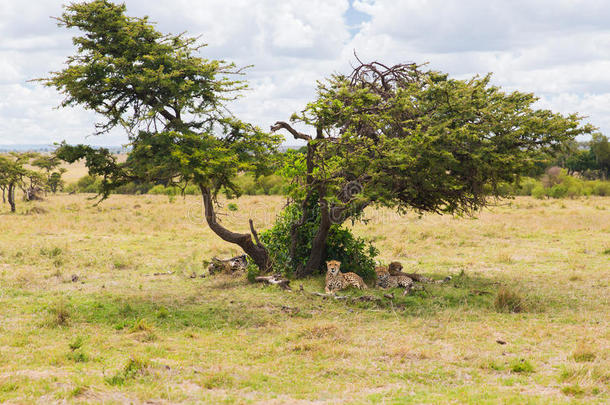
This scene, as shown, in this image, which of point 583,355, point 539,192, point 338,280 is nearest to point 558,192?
Answer: point 539,192

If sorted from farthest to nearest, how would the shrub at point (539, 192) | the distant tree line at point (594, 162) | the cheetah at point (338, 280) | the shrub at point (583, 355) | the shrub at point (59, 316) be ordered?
the distant tree line at point (594, 162) < the shrub at point (539, 192) < the cheetah at point (338, 280) < the shrub at point (59, 316) < the shrub at point (583, 355)

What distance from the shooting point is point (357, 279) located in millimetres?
12539

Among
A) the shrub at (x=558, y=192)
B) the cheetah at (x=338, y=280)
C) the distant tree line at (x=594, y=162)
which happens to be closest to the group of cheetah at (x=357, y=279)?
the cheetah at (x=338, y=280)

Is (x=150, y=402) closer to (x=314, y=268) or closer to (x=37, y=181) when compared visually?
(x=314, y=268)

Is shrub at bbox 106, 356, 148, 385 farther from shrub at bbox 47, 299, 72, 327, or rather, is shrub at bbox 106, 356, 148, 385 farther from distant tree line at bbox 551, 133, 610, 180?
distant tree line at bbox 551, 133, 610, 180

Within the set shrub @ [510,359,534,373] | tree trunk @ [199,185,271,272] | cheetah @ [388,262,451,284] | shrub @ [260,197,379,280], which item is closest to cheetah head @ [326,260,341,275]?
shrub @ [260,197,379,280]

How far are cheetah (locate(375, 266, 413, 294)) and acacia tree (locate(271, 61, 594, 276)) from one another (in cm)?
165

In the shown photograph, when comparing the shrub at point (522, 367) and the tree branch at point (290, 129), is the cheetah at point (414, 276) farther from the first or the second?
the shrub at point (522, 367)

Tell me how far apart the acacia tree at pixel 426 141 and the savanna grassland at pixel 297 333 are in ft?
7.76

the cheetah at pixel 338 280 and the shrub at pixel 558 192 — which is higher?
the shrub at pixel 558 192

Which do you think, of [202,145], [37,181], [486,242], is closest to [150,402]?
[202,145]

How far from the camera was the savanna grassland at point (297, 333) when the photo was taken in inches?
260

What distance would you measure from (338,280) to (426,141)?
387cm

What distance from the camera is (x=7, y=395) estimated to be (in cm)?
629
